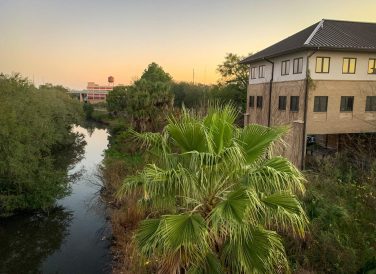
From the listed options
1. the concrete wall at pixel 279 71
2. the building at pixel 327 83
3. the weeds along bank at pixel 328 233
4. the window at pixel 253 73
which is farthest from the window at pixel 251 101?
the weeds along bank at pixel 328 233

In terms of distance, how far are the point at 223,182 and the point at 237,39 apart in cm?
2891

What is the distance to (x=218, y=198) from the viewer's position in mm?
6375

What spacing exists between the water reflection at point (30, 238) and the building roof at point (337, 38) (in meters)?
17.9

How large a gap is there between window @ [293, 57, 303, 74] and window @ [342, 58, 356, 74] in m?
2.81

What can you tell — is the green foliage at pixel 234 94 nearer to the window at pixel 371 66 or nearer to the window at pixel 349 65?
the window at pixel 349 65

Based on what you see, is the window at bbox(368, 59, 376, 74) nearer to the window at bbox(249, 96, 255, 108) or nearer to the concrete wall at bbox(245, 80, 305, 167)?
the concrete wall at bbox(245, 80, 305, 167)

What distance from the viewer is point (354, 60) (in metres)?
23.5

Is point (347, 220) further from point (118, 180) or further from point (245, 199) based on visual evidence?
point (118, 180)

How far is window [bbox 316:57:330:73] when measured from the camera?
2300 centimetres

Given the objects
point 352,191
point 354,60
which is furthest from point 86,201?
point 354,60

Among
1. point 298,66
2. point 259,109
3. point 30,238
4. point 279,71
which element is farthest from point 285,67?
point 30,238

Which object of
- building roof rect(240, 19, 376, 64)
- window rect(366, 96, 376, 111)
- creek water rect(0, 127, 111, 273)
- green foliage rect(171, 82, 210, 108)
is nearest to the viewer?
creek water rect(0, 127, 111, 273)

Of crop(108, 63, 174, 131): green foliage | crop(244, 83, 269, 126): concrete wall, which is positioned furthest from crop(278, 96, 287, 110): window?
crop(108, 63, 174, 131): green foliage

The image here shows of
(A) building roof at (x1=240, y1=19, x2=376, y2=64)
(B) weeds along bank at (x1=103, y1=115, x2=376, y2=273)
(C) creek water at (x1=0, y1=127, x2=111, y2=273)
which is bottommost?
(C) creek water at (x1=0, y1=127, x2=111, y2=273)
